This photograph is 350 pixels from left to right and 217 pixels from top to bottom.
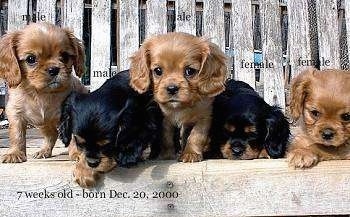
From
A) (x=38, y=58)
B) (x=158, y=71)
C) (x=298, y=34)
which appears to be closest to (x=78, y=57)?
(x=38, y=58)

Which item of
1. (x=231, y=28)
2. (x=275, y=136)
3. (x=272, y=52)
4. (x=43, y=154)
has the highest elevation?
(x=231, y=28)

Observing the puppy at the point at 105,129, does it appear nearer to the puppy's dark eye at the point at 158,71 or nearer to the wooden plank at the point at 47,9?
the puppy's dark eye at the point at 158,71

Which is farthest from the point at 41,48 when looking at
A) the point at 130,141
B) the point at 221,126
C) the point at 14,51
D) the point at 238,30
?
the point at 238,30

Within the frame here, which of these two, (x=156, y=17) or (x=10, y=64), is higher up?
(x=156, y=17)

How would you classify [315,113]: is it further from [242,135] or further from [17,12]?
[17,12]

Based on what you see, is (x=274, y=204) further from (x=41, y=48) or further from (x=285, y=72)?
(x=285, y=72)
